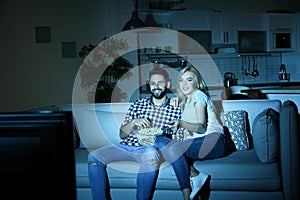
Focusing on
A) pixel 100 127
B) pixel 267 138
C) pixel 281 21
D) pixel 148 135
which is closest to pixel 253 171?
pixel 267 138

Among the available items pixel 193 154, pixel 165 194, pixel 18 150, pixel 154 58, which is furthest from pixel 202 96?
pixel 154 58

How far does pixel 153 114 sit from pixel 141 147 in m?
0.27

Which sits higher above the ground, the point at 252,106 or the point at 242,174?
the point at 252,106

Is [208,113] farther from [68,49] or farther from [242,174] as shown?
[68,49]

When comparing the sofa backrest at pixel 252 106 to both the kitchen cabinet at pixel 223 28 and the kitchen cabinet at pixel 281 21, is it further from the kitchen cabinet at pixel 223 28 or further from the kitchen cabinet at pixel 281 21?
the kitchen cabinet at pixel 281 21

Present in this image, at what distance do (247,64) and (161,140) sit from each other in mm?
3826

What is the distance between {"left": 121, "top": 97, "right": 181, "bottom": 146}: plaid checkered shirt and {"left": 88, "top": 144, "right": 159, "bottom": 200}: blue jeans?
0.08m

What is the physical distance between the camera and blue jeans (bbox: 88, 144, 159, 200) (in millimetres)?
2879

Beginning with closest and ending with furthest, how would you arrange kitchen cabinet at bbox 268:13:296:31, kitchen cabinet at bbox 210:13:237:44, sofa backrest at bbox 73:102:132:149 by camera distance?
sofa backrest at bbox 73:102:132:149 < kitchen cabinet at bbox 210:13:237:44 < kitchen cabinet at bbox 268:13:296:31

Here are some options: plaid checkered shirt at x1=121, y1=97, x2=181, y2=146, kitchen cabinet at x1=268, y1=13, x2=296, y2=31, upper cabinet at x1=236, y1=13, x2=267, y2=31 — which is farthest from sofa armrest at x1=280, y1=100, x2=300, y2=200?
kitchen cabinet at x1=268, y1=13, x2=296, y2=31

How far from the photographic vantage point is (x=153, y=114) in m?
3.20

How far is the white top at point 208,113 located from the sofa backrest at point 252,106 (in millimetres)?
228

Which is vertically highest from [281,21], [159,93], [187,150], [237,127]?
[281,21]

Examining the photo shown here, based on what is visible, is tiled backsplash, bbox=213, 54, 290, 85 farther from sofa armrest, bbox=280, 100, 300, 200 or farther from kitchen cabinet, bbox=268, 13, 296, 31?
sofa armrest, bbox=280, 100, 300, 200
